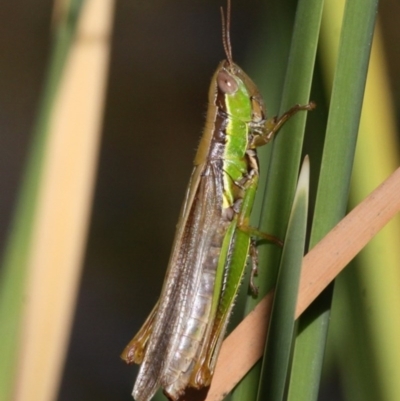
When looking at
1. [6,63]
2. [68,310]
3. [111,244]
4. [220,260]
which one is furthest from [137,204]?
[68,310]

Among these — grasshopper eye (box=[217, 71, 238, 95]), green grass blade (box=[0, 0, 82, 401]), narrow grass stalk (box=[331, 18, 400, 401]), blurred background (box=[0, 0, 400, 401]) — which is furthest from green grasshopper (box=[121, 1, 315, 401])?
blurred background (box=[0, 0, 400, 401])

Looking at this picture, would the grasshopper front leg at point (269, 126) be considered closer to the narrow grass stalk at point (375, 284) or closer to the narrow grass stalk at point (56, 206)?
the narrow grass stalk at point (375, 284)

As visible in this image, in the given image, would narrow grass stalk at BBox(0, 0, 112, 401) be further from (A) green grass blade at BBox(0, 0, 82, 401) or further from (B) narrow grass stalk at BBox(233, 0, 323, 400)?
(B) narrow grass stalk at BBox(233, 0, 323, 400)

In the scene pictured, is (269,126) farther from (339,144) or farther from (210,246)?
(339,144)

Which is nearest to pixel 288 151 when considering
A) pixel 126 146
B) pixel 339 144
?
pixel 339 144

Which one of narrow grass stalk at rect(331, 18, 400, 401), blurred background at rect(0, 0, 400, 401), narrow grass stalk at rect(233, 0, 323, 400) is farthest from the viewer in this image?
blurred background at rect(0, 0, 400, 401)

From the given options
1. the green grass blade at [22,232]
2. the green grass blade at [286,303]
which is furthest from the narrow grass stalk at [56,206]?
the green grass blade at [286,303]
